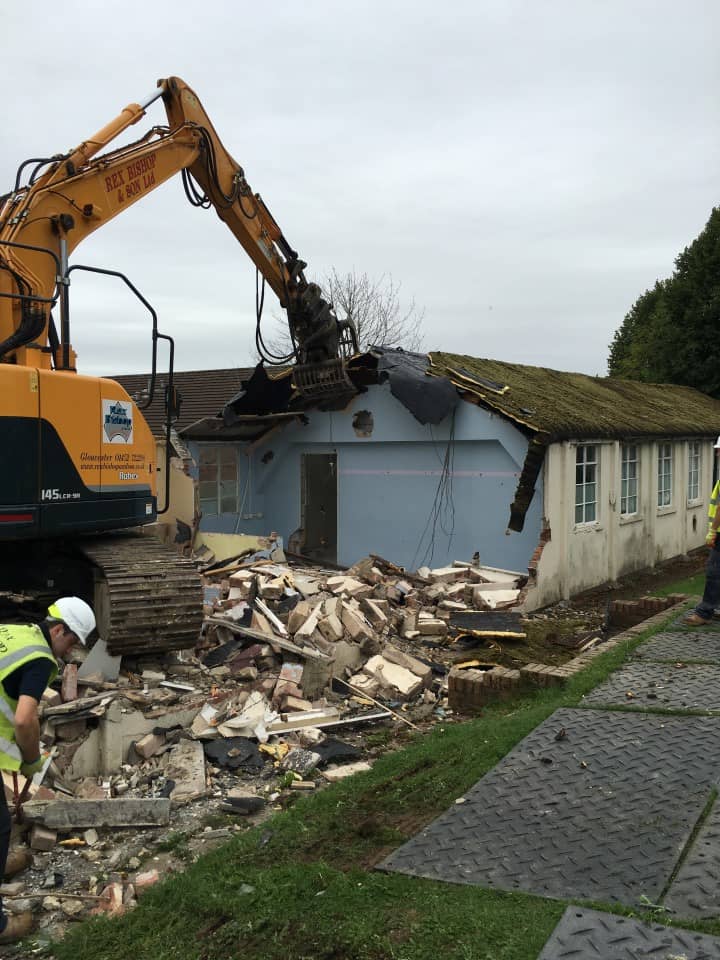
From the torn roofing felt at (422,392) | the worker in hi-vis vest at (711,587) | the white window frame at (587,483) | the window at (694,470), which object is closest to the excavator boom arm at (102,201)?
the torn roofing felt at (422,392)

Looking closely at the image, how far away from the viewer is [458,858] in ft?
14.2

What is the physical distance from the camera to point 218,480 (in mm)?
17875

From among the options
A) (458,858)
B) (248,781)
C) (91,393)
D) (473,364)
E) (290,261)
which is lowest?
(248,781)

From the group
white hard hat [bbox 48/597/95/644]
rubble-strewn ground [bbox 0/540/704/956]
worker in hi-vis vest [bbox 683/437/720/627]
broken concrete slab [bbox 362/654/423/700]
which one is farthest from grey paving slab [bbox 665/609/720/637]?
white hard hat [bbox 48/597/95/644]

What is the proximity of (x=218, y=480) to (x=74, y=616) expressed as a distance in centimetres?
1292

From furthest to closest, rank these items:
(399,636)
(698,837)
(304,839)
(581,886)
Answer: (399,636) < (304,839) < (698,837) < (581,886)

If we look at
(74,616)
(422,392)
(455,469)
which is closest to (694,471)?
(455,469)

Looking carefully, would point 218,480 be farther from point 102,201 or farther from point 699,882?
point 699,882

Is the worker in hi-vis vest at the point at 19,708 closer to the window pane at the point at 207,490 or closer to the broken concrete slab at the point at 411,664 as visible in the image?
the broken concrete slab at the point at 411,664

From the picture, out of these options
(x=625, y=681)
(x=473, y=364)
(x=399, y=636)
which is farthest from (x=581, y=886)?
(x=473, y=364)

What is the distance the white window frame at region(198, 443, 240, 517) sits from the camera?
17609 mm

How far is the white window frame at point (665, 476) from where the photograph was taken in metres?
18.2

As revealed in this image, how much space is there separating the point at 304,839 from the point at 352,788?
0.89 metres

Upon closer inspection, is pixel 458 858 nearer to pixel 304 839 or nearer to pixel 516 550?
pixel 304 839
